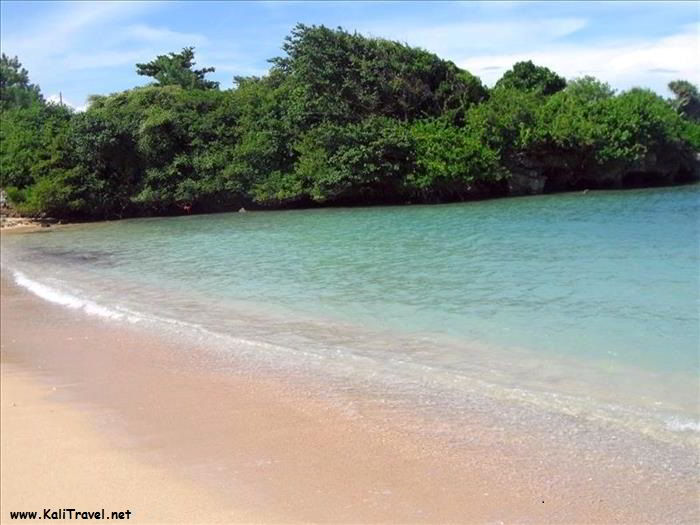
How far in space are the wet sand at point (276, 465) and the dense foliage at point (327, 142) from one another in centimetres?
2624

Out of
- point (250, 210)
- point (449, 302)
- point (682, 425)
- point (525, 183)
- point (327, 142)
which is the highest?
point (327, 142)

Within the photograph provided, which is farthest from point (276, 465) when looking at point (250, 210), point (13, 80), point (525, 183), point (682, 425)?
point (13, 80)

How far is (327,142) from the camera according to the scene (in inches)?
1270

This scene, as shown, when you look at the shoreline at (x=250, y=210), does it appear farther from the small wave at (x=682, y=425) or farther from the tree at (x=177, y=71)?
the small wave at (x=682, y=425)

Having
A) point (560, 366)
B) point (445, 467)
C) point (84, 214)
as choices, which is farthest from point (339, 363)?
point (84, 214)

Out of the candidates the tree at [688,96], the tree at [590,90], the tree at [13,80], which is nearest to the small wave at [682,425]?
the tree at [590,90]

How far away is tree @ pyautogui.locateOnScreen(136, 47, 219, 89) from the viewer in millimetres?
42812

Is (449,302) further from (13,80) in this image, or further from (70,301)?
(13,80)

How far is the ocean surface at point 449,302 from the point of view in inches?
236

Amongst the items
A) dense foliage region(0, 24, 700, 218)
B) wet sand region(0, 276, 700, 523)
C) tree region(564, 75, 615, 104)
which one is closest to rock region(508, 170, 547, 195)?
dense foliage region(0, 24, 700, 218)

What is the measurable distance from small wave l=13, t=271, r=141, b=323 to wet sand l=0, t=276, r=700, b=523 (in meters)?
3.58

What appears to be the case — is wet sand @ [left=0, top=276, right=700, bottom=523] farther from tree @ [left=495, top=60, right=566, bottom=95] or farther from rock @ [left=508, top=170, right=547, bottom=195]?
tree @ [left=495, top=60, right=566, bottom=95]

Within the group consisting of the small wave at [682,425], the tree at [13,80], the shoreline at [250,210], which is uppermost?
the tree at [13,80]

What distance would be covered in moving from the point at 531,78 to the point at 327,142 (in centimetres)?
1555
